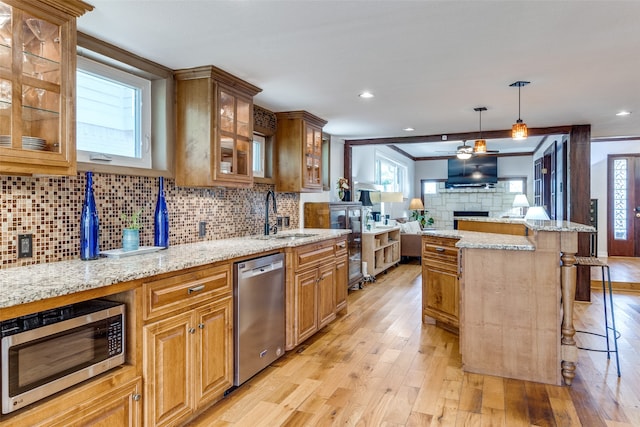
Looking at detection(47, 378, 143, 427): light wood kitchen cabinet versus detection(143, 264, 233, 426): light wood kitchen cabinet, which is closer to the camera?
detection(47, 378, 143, 427): light wood kitchen cabinet

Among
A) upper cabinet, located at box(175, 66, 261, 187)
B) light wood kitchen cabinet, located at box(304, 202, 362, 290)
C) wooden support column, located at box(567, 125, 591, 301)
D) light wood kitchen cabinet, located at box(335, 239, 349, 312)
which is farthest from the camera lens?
wooden support column, located at box(567, 125, 591, 301)

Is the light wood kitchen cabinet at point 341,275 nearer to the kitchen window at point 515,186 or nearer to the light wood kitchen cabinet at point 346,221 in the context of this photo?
the light wood kitchen cabinet at point 346,221

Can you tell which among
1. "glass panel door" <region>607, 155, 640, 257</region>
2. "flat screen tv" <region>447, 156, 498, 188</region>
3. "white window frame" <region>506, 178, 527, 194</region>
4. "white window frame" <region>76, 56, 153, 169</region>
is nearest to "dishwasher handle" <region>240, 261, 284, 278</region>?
"white window frame" <region>76, 56, 153, 169</region>

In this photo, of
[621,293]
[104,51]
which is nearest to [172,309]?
[104,51]

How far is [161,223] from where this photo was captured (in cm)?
281

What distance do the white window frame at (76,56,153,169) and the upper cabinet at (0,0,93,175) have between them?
0.55 meters

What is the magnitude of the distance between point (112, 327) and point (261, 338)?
1.24 meters

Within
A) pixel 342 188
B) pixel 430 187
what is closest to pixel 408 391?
pixel 342 188

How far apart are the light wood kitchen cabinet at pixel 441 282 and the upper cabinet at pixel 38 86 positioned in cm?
306

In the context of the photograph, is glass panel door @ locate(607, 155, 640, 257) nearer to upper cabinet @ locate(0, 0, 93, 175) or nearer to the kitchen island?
the kitchen island

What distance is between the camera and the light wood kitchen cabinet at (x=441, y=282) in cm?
375

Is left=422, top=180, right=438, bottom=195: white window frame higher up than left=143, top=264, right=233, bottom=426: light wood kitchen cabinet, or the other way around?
left=422, top=180, right=438, bottom=195: white window frame

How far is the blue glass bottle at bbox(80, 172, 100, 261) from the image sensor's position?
2.27m

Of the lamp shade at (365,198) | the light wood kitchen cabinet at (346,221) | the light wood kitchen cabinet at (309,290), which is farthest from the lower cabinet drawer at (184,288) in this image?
the lamp shade at (365,198)
